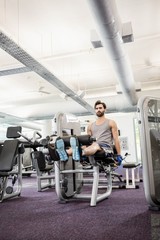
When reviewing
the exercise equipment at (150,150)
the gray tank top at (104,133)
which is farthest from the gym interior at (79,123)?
the gray tank top at (104,133)

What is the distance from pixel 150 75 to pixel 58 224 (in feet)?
19.8

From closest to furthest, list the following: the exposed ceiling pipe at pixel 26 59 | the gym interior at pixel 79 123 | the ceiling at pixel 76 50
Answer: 1. the gym interior at pixel 79 123
2. the exposed ceiling pipe at pixel 26 59
3. the ceiling at pixel 76 50

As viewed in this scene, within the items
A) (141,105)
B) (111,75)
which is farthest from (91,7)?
(111,75)

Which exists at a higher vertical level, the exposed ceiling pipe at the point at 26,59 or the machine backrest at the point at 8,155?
the exposed ceiling pipe at the point at 26,59

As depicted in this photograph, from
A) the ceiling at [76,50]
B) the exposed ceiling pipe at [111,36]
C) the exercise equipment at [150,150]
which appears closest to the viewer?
the exercise equipment at [150,150]

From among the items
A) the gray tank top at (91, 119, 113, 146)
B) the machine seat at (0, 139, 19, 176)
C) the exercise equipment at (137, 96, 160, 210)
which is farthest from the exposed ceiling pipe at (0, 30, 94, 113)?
the exercise equipment at (137, 96, 160, 210)

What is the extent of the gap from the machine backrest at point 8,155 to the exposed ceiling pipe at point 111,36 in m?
2.01

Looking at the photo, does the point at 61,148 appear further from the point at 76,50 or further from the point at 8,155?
the point at 76,50

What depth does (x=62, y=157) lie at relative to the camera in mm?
2746

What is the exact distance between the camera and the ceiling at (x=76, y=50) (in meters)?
3.55

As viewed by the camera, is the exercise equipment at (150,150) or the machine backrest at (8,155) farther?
the machine backrest at (8,155)

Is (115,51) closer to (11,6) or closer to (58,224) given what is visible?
(11,6)

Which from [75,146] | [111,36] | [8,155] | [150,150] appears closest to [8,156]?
[8,155]

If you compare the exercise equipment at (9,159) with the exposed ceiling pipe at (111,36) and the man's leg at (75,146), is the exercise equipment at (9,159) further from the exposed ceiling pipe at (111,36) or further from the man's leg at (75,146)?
the exposed ceiling pipe at (111,36)
